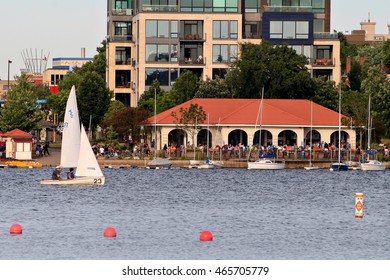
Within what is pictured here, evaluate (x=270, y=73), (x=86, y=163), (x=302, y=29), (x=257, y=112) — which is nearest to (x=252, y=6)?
(x=302, y=29)

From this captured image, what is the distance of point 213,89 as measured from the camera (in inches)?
6688

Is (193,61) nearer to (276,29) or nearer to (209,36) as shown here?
(209,36)

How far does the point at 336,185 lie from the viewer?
119500mm

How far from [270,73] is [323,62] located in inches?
686

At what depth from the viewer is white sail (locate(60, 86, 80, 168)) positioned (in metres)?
106

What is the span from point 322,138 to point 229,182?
32000 mm

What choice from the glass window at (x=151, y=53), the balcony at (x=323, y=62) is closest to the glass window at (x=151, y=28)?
the glass window at (x=151, y=53)

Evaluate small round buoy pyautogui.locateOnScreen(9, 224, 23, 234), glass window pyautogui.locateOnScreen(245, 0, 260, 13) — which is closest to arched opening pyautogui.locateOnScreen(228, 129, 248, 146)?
glass window pyautogui.locateOnScreen(245, 0, 260, 13)

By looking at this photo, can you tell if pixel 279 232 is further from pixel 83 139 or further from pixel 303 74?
pixel 303 74

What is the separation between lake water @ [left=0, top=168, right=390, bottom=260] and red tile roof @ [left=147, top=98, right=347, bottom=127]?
21.8 metres

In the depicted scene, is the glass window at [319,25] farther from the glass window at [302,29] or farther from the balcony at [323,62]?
the glass window at [302,29]

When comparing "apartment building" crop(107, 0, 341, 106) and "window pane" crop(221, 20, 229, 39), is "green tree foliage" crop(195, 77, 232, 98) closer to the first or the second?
"apartment building" crop(107, 0, 341, 106)

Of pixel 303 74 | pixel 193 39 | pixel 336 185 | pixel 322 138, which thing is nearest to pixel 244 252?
pixel 336 185

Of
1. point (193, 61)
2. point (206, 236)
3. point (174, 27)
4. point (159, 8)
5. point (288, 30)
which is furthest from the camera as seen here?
point (288, 30)
